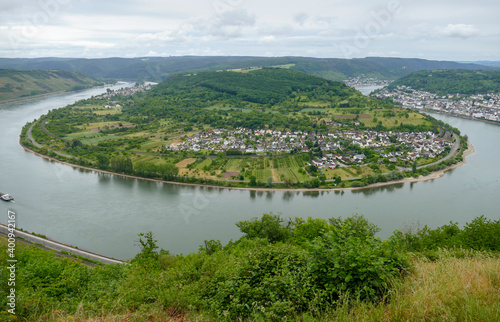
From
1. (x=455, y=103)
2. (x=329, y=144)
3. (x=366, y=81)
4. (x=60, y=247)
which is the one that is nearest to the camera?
(x=60, y=247)

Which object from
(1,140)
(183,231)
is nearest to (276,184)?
(183,231)

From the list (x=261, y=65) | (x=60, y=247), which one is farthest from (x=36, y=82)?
(x=60, y=247)

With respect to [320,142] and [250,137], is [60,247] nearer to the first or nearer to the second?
[250,137]

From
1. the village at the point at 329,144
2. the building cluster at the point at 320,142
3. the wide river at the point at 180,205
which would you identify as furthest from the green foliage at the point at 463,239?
the building cluster at the point at 320,142

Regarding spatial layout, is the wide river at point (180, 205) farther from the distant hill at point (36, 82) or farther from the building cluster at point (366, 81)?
the building cluster at point (366, 81)

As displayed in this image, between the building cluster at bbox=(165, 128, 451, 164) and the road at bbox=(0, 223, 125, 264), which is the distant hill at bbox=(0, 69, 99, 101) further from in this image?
the road at bbox=(0, 223, 125, 264)

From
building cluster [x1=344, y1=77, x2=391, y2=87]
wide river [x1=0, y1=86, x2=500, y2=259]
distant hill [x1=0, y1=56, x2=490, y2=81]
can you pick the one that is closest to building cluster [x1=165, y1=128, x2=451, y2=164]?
wide river [x1=0, y1=86, x2=500, y2=259]
